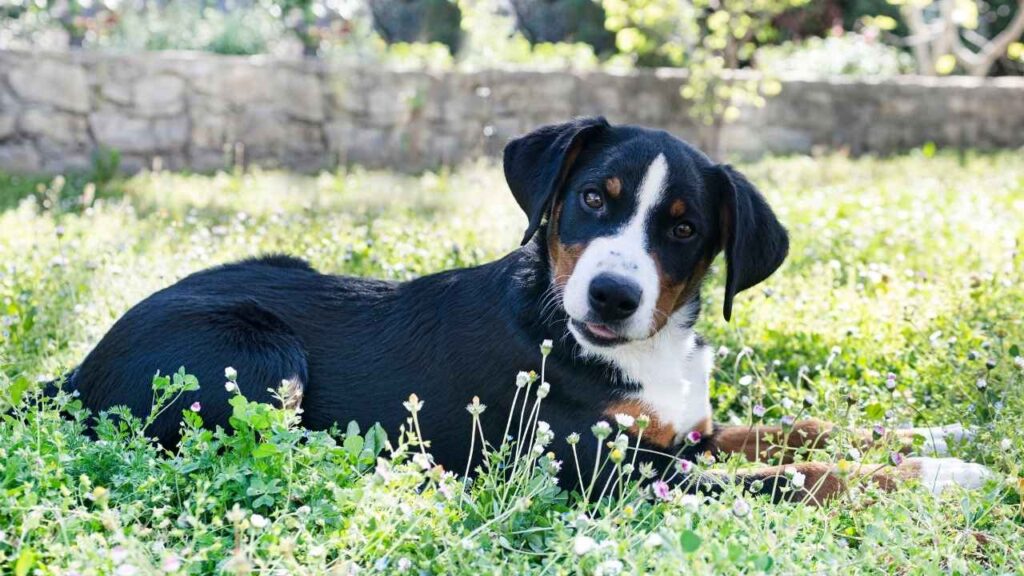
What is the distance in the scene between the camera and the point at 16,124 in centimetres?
1012

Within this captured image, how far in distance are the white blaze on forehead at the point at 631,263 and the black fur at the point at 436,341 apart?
12 centimetres

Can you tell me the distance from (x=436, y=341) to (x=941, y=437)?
1.91 metres

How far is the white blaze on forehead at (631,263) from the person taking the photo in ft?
11.0

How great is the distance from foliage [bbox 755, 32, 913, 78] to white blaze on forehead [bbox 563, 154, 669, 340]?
43.6ft

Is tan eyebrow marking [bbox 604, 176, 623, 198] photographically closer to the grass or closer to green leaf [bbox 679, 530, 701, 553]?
the grass

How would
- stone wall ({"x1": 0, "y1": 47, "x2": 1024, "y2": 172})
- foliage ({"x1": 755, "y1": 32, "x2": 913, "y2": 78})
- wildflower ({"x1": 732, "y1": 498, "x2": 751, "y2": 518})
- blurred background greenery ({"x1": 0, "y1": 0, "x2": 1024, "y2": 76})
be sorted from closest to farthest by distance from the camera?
1. wildflower ({"x1": 732, "y1": 498, "x2": 751, "y2": 518})
2. stone wall ({"x1": 0, "y1": 47, "x2": 1024, "y2": 172})
3. blurred background greenery ({"x1": 0, "y1": 0, "x2": 1024, "y2": 76})
4. foliage ({"x1": 755, "y1": 32, "x2": 913, "y2": 78})

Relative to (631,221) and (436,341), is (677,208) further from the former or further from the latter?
(436,341)

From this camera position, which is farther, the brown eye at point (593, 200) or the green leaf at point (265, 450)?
the brown eye at point (593, 200)

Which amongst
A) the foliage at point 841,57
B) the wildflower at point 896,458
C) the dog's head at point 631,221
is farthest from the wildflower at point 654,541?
the foliage at point 841,57

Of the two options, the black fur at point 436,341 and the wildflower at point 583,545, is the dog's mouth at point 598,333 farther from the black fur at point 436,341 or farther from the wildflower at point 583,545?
the wildflower at point 583,545

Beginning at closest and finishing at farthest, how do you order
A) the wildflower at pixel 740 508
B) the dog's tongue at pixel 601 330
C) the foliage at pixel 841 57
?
the wildflower at pixel 740 508, the dog's tongue at pixel 601 330, the foliage at pixel 841 57

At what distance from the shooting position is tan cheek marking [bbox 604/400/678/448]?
352 centimetres

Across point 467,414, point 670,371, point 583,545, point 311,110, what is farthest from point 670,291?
point 311,110

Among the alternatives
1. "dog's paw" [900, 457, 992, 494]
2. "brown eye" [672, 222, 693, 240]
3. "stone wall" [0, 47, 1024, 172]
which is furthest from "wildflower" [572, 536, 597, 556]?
"stone wall" [0, 47, 1024, 172]
